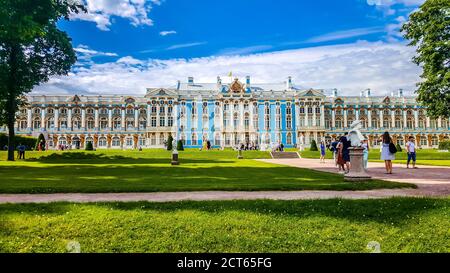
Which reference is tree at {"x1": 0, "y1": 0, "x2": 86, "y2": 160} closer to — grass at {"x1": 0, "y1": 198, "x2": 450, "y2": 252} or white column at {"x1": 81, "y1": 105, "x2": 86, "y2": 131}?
grass at {"x1": 0, "y1": 198, "x2": 450, "y2": 252}

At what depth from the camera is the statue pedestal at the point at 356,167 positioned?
40.0 ft

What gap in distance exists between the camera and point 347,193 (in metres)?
9.46

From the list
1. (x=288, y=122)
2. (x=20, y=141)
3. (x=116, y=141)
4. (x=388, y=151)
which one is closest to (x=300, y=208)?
(x=388, y=151)

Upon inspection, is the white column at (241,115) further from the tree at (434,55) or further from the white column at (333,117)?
the tree at (434,55)

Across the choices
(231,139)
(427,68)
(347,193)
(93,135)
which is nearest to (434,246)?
(347,193)

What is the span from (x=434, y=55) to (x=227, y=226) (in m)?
→ 26.3

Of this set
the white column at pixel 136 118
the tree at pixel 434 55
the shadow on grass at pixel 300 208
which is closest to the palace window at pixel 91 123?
the white column at pixel 136 118

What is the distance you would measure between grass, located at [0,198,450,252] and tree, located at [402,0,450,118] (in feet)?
72.8

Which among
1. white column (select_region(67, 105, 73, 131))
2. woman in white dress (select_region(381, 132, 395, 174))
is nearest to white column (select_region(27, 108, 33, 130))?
white column (select_region(67, 105, 73, 131))

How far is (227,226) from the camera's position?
6305 millimetres

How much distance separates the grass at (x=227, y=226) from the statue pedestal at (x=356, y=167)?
4.63 m

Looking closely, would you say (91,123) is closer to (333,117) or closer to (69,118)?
(69,118)

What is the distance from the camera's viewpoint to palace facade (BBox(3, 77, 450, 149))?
216 feet
